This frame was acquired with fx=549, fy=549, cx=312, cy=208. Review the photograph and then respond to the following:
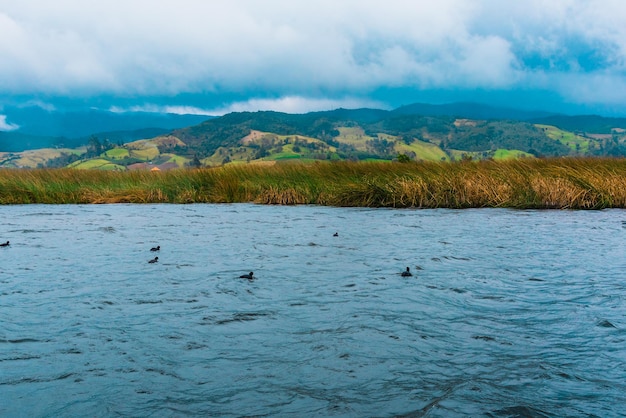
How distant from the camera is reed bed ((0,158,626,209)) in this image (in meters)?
24.1

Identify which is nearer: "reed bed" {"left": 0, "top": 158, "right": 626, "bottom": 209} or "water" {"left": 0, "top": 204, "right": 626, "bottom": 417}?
"water" {"left": 0, "top": 204, "right": 626, "bottom": 417}

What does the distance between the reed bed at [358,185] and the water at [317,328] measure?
29.7ft

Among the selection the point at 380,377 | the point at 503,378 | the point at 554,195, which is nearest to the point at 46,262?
the point at 380,377

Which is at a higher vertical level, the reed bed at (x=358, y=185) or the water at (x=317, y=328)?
the reed bed at (x=358, y=185)

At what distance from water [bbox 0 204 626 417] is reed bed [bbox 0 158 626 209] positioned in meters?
9.05

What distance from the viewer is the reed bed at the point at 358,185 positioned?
2414 cm

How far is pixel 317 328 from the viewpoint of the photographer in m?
7.64

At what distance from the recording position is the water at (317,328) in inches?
214

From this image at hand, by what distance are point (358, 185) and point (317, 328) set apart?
64.2ft

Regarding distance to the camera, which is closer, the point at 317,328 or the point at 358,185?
the point at 317,328

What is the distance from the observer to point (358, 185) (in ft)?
88.2

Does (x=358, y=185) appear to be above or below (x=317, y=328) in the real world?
above

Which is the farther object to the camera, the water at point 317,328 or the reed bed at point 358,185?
the reed bed at point 358,185

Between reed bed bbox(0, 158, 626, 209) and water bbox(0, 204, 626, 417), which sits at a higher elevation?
reed bed bbox(0, 158, 626, 209)
